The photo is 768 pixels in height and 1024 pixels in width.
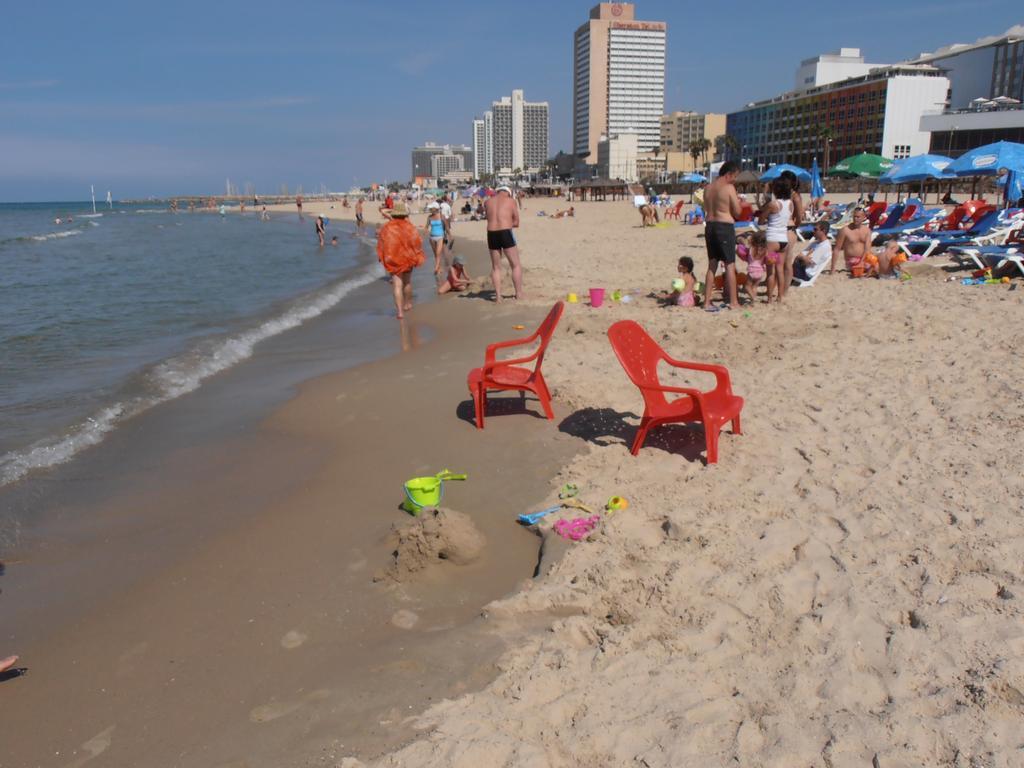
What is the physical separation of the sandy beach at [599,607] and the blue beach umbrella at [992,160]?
13760 mm

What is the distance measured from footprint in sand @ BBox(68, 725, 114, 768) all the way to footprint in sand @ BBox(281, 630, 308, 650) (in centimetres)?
64

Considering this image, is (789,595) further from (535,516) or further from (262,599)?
(262,599)

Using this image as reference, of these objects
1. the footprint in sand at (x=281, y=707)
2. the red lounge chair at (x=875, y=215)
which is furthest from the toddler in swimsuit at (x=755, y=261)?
the red lounge chair at (x=875, y=215)

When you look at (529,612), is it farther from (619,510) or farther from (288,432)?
(288,432)

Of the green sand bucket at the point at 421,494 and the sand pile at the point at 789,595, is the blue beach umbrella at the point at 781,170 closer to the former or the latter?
the sand pile at the point at 789,595

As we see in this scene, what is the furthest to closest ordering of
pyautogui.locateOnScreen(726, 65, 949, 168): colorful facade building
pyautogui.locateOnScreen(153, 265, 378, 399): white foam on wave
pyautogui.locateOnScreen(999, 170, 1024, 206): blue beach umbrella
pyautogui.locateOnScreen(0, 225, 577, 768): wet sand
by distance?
pyautogui.locateOnScreen(726, 65, 949, 168): colorful facade building < pyautogui.locateOnScreen(999, 170, 1024, 206): blue beach umbrella < pyautogui.locateOnScreen(153, 265, 378, 399): white foam on wave < pyautogui.locateOnScreen(0, 225, 577, 768): wet sand

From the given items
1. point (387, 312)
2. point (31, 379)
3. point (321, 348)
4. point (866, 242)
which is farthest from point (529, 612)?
point (866, 242)

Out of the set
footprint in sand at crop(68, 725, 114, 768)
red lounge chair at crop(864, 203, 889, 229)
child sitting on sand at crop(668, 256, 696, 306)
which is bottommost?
footprint in sand at crop(68, 725, 114, 768)

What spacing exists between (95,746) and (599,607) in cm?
189

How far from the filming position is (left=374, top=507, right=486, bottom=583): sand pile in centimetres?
334

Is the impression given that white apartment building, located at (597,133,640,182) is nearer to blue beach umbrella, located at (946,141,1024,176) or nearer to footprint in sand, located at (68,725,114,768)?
blue beach umbrella, located at (946,141,1024,176)

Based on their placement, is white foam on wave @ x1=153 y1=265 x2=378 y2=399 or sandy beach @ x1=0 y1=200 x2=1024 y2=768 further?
white foam on wave @ x1=153 y1=265 x2=378 y2=399

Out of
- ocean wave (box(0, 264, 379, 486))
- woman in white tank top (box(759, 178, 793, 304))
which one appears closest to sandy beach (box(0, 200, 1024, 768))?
ocean wave (box(0, 264, 379, 486))

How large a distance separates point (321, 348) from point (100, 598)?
5.65 metres
